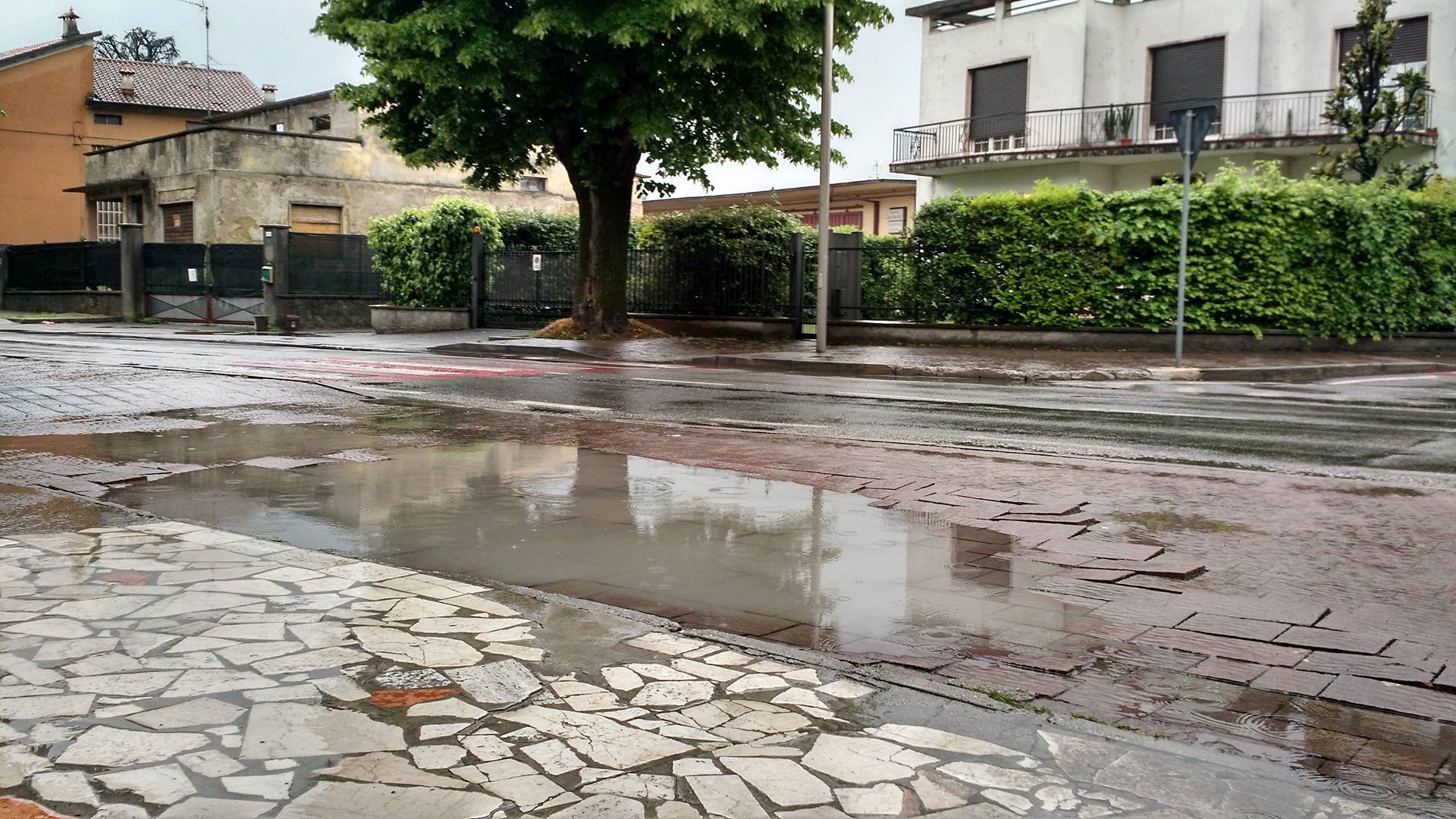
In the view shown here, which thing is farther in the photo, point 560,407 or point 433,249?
point 433,249

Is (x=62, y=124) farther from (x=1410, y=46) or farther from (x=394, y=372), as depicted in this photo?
(x=1410, y=46)

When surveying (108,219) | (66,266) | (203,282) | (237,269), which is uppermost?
(108,219)

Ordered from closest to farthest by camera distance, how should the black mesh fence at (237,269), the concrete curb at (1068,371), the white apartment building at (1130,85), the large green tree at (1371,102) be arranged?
the concrete curb at (1068,371) → the large green tree at (1371,102) → the white apartment building at (1130,85) → the black mesh fence at (237,269)

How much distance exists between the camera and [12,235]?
51.5 meters

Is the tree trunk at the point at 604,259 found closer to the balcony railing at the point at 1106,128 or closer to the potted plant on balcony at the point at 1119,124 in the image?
the balcony railing at the point at 1106,128

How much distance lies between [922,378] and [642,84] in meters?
8.50

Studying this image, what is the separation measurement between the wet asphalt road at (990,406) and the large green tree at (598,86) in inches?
205

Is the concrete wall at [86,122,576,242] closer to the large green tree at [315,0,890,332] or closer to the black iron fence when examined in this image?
the black iron fence

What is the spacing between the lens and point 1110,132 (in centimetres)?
3359

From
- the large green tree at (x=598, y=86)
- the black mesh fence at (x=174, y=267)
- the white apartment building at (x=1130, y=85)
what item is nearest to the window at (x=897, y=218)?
the white apartment building at (x=1130, y=85)

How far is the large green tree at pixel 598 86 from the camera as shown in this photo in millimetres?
20094

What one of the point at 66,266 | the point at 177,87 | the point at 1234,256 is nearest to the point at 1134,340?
the point at 1234,256

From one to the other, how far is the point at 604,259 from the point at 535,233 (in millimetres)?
6317

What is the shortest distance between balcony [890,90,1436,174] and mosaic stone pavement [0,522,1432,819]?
27935 mm
